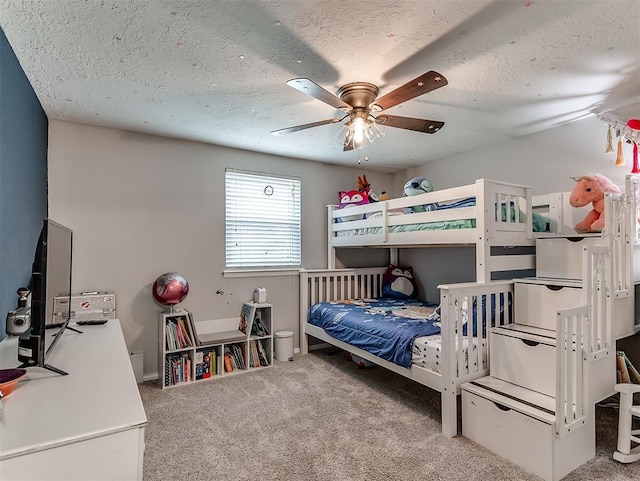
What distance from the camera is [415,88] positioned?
176 cm

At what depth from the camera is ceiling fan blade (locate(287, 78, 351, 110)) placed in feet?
5.57

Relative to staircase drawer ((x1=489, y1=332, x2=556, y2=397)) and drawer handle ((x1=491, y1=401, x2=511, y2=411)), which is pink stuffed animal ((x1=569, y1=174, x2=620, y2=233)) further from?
drawer handle ((x1=491, y1=401, x2=511, y2=411))

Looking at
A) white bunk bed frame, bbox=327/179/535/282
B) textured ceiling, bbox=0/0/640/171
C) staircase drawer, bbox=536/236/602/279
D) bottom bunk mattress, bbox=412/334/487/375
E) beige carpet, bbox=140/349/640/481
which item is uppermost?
textured ceiling, bbox=0/0/640/171

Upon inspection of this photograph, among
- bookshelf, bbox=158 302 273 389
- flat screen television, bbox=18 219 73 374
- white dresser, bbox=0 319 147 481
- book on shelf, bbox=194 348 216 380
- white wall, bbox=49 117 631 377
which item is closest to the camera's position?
white dresser, bbox=0 319 147 481

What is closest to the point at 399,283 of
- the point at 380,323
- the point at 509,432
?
the point at 380,323

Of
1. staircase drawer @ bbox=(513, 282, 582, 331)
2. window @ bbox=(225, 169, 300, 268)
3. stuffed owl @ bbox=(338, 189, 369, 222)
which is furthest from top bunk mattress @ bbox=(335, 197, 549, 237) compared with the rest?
window @ bbox=(225, 169, 300, 268)

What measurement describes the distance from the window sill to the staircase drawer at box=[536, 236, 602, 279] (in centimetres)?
239

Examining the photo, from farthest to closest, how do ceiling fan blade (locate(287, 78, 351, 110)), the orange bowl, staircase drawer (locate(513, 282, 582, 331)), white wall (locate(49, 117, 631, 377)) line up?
white wall (locate(49, 117, 631, 377)) → staircase drawer (locate(513, 282, 582, 331)) → ceiling fan blade (locate(287, 78, 351, 110)) → the orange bowl

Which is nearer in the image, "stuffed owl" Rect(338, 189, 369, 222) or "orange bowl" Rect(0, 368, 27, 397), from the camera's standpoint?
"orange bowl" Rect(0, 368, 27, 397)

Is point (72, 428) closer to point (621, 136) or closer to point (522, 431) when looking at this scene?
point (522, 431)

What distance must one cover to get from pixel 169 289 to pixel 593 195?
3.40 m

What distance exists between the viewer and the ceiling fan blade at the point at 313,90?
1697 millimetres

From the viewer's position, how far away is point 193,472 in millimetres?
1884

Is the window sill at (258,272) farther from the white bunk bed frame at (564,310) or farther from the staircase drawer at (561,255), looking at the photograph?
the staircase drawer at (561,255)
